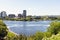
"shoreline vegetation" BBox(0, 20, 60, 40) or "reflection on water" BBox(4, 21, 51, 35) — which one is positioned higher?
"shoreline vegetation" BBox(0, 20, 60, 40)

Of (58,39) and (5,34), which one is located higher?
(58,39)

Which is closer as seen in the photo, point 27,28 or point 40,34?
point 40,34

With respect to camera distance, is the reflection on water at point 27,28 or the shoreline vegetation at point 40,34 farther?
the reflection on water at point 27,28

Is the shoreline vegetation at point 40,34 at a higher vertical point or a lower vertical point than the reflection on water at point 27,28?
higher

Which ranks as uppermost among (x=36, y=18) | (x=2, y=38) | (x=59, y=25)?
(x=59, y=25)

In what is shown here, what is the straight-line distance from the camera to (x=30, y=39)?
15.7 metres

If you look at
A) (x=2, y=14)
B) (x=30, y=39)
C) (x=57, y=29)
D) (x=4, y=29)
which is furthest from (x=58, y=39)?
(x=2, y=14)

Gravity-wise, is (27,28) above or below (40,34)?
below

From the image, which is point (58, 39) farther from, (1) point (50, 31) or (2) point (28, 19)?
(2) point (28, 19)

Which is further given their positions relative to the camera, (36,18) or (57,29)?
(36,18)

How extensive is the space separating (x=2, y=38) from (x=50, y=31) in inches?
188

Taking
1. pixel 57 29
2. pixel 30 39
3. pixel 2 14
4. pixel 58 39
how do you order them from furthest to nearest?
pixel 2 14 → pixel 57 29 → pixel 30 39 → pixel 58 39

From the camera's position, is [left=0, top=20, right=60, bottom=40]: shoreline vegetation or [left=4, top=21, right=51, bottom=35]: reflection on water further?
[left=4, top=21, right=51, bottom=35]: reflection on water

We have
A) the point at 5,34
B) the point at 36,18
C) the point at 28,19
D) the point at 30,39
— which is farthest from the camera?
the point at 36,18
